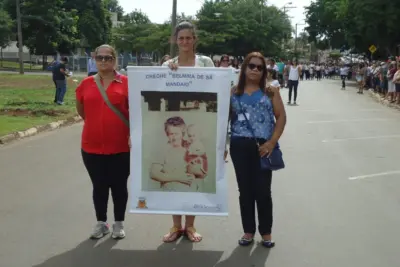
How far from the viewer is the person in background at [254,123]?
470 cm

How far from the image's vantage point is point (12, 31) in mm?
60188

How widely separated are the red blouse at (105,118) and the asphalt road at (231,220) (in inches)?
35.9

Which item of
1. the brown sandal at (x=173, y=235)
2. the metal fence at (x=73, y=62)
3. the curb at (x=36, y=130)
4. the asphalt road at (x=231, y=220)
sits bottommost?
the metal fence at (x=73, y=62)

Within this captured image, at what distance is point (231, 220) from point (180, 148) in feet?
4.72

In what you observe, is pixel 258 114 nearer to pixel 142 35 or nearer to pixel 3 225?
pixel 3 225

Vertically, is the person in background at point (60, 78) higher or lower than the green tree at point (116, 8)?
lower

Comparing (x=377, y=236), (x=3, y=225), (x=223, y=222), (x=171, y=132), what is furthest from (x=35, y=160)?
(x=377, y=236)

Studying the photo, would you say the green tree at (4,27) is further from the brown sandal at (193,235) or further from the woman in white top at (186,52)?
the brown sandal at (193,235)

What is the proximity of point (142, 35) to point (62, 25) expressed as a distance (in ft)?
28.9

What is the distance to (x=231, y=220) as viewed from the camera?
5.87m

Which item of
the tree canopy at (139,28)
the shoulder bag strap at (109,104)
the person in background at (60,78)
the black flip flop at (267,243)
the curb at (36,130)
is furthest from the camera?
the tree canopy at (139,28)

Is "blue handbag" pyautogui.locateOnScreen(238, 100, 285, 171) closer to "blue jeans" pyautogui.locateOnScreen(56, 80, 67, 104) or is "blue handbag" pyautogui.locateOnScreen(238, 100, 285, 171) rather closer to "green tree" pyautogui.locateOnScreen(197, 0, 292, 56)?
"blue jeans" pyautogui.locateOnScreen(56, 80, 67, 104)

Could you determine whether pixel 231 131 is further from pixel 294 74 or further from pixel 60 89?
pixel 294 74

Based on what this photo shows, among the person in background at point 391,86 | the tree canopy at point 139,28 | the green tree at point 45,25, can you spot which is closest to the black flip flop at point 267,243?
the person in background at point 391,86
